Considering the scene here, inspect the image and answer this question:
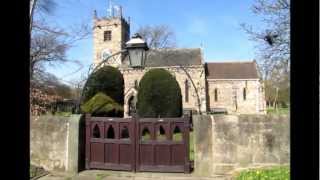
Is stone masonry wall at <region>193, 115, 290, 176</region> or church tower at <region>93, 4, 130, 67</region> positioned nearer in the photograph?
stone masonry wall at <region>193, 115, 290, 176</region>

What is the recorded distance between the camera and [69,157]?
1040 cm

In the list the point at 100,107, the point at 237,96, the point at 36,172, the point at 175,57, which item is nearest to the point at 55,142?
the point at 36,172

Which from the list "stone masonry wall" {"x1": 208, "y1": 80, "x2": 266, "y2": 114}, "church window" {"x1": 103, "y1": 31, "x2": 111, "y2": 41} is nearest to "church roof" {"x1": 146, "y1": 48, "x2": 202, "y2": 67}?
"stone masonry wall" {"x1": 208, "y1": 80, "x2": 266, "y2": 114}

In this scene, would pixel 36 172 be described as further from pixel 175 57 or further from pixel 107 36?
pixel 107 36

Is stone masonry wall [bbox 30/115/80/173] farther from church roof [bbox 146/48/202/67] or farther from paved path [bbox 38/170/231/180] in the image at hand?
church roof [bbox 146/48/202/67]

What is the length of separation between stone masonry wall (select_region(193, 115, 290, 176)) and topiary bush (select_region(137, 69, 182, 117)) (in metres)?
13.3

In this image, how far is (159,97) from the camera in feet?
76.1

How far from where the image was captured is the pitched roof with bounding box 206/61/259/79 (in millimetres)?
55438

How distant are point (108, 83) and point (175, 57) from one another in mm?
26976

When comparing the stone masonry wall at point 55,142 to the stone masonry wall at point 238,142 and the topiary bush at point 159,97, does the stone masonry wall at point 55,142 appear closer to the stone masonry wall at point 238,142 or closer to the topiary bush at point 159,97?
the stone masonry wall at point 238,142

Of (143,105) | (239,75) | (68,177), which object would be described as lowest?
(68,177)

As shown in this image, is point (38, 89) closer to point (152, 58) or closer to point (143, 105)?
point (143, 105)
